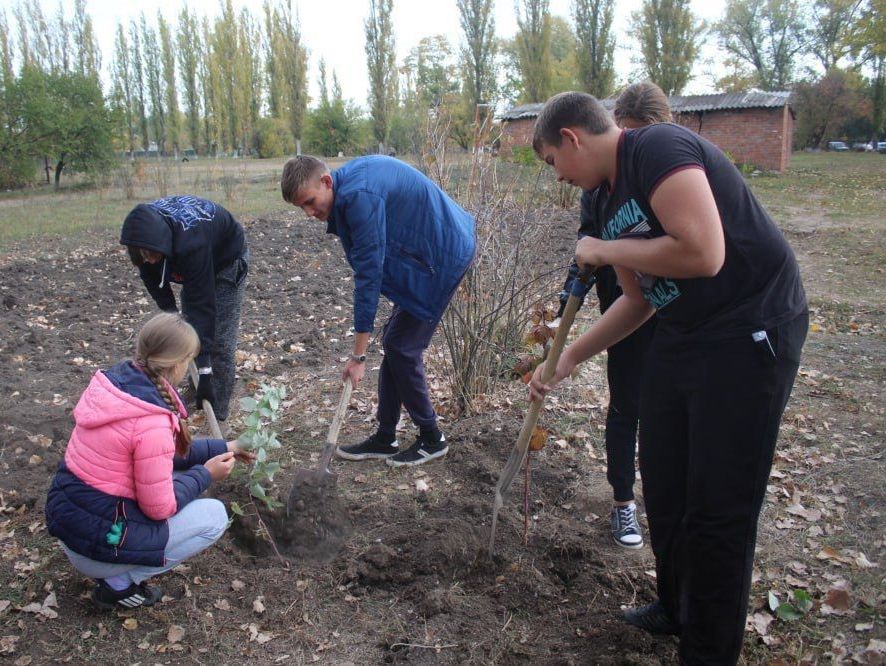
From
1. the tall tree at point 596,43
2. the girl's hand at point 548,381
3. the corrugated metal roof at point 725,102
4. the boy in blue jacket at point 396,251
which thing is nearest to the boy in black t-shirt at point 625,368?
the girl's hand at point 548,381

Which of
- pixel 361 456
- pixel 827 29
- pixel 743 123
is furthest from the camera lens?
pixel 827 29

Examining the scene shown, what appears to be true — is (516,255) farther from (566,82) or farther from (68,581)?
(566,82)

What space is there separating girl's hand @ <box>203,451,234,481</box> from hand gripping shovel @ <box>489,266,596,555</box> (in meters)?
1.11

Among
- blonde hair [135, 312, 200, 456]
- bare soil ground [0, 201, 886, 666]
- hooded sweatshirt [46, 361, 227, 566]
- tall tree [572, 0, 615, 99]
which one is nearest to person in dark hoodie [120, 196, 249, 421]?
bare soil ground [0, 201, 886, 666]

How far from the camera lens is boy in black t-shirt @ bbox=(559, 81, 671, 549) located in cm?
262

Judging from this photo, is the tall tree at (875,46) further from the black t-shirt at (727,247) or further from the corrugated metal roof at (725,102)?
the black t-shirt at (727,247)

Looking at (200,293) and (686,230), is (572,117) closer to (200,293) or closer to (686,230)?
(686,230)

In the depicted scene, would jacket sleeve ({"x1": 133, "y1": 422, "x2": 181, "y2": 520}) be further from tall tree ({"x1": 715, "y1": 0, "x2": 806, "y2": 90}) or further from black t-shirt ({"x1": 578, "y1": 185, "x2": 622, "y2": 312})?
tall tree ({"x1": 715, "y1": 0, "x2": 806, "y2": 90})

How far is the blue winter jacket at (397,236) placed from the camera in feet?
10.3

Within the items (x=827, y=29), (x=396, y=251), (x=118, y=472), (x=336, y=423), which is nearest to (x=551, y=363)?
(x=396, y=251)

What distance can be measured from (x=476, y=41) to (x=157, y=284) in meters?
31.3

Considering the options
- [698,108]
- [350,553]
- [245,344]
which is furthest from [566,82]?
[350,553]

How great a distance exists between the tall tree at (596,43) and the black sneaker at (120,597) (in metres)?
28.5

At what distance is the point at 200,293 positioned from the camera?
11.7ft
